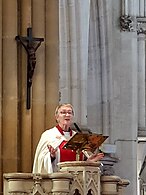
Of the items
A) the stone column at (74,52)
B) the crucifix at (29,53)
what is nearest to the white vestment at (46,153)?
the crucifix at (29,53)

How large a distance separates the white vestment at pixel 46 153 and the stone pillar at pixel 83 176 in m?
0.45

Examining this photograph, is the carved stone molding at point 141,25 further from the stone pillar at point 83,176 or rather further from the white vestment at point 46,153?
the stone pillar at point 83,176

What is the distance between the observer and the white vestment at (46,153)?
27.7 ft

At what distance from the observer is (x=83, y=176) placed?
25.7ft

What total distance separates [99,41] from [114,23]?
0.93 m

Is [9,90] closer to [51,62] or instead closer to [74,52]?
[51,62]

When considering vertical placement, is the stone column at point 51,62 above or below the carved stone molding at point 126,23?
below

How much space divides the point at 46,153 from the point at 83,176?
2.56 ft

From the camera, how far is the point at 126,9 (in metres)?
21.4

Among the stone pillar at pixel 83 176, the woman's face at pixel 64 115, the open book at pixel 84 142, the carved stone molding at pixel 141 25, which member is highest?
the carved stone molding at pixel 141 25

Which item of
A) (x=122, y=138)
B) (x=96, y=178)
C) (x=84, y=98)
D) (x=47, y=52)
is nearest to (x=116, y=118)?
(x=122, y=138)

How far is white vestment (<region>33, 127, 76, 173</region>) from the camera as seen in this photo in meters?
8.43

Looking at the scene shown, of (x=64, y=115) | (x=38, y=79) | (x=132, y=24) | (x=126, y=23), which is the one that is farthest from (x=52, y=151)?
(x=132, y=24)

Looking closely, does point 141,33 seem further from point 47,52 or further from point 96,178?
point 96,178
